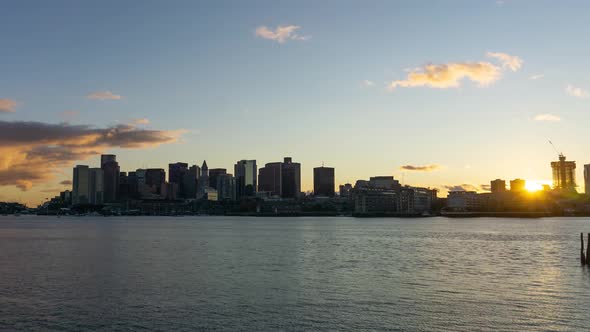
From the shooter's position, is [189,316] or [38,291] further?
[38,291]

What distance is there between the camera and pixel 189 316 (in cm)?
3944

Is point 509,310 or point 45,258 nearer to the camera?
point 509,310

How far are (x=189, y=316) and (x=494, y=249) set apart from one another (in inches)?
2813

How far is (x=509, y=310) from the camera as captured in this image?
40.6 m

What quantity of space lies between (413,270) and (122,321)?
120 feet

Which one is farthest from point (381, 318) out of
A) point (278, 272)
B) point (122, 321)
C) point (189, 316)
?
point (278, 272)

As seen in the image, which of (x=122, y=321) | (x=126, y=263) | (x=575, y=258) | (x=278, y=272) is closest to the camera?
(x=122, y=321)

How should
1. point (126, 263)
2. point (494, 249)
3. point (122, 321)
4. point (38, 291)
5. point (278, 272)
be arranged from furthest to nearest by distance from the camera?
point (494, 249) < point (126, 263) < point (278, 272) < point (38, 291) < point (122, 321)

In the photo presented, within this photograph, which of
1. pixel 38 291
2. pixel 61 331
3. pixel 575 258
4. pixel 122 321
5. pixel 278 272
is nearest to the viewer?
pixel 61 331

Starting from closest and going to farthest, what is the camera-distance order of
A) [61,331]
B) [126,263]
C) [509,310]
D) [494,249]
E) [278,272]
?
[61,331], [509,310], [278,272], [126,263], [494,249]

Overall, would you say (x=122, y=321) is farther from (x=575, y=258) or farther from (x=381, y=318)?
(x=575, y=258)

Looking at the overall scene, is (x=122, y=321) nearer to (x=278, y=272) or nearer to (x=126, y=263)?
(x=278, y=272)

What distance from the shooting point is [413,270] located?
64.5 m

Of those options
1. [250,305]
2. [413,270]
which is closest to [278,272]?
[413,270]
